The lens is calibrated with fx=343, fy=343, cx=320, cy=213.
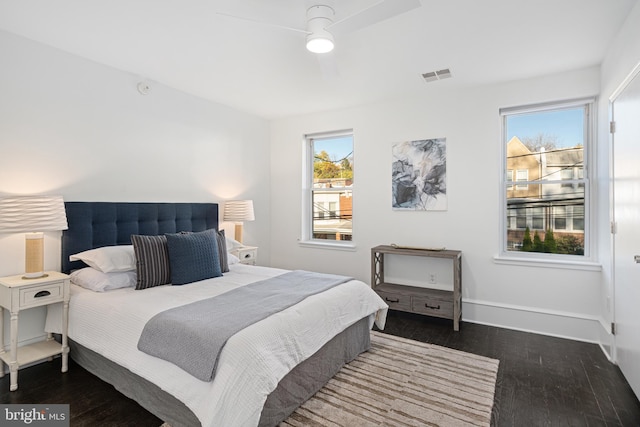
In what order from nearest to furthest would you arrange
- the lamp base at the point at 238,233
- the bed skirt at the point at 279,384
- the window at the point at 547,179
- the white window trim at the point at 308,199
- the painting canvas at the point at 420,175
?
the bed skirt at the point at 279,384
the window at the point at 547,179
the painting canvas at the point at 420,175
the lamp base at the point at 238,233
the white window trim at the point at 308,199

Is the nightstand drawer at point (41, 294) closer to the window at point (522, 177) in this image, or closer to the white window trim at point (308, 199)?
the white window trim at point (308, 199)

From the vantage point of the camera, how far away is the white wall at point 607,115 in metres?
2.37

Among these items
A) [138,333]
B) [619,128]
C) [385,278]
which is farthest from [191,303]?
[619,128]

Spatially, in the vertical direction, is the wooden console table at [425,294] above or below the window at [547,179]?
below

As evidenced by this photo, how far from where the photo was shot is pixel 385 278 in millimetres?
4289

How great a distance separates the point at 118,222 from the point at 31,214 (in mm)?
855

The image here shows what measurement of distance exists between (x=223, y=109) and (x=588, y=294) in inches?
177

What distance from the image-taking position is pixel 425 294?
3.69 meters

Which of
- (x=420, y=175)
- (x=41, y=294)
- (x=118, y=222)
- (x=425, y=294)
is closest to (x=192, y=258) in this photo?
(x=118, y=222)

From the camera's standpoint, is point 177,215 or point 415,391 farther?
point 177,215

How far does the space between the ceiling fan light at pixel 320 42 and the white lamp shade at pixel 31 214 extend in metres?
2.21

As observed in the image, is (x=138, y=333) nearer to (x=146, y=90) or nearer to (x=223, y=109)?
(x=146, y=90)

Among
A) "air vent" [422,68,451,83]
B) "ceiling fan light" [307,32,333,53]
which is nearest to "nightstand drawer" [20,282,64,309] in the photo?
"ceiling fan light" [307,32,333,53]

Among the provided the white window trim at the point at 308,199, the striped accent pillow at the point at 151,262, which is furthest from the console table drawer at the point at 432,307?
the striped accent pillow at the point at 151,262
